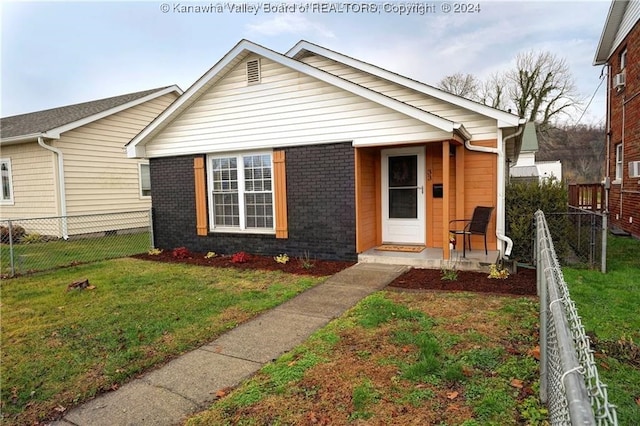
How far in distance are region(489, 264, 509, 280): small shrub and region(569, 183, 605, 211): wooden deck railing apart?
11690mm

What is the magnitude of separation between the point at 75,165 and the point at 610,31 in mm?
18665

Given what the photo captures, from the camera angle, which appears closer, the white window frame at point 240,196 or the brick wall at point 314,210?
the brick wall at point 314,210

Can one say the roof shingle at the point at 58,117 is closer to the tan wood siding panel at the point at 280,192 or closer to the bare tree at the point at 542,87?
the tan wood siding panel at the point at 280,192

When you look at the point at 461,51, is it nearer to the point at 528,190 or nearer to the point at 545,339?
the point at 528,190

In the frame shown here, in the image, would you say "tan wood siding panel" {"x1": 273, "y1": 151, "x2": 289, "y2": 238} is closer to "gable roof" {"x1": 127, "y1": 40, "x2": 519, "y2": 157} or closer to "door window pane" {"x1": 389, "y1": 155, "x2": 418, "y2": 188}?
"gable roof" {"x1": 127, "y1": 40, "x2": 519, "y2": 157}

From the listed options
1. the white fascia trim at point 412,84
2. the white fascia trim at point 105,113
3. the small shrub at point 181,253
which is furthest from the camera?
the white fascia trim at point 105,113

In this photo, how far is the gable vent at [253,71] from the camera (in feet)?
28.6

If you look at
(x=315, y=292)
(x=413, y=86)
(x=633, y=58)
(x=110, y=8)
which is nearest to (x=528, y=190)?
(x=413, y=86)

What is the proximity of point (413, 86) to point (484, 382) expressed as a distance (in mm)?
6763

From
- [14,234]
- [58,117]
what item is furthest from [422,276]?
[58,117]

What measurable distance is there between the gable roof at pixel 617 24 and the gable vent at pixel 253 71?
1046 cm

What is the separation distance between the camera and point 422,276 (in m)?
6.66

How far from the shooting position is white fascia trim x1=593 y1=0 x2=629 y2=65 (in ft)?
39.2

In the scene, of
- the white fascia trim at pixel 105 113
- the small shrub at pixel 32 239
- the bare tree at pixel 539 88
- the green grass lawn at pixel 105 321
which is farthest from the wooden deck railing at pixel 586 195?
the small shrub at pixel 32 239
